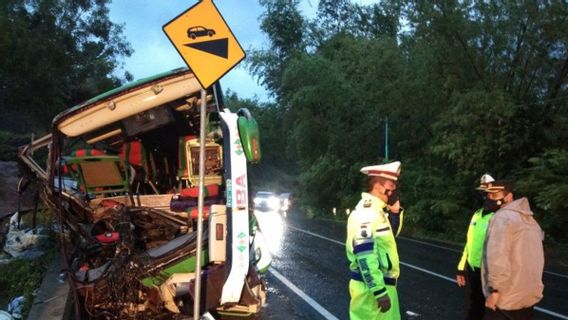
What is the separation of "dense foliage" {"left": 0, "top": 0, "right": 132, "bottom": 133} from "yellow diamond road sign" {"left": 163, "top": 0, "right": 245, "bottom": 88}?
1346 centimetres

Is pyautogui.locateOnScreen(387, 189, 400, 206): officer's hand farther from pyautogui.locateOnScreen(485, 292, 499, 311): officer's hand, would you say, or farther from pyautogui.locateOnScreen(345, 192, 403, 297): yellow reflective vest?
pyautogui.locateOnScreen(485, 292, 499, 311): officer's hand

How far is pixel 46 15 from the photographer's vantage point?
75.4 ft

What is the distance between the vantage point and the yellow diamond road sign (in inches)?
188

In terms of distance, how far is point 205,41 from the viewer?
4.86 meters

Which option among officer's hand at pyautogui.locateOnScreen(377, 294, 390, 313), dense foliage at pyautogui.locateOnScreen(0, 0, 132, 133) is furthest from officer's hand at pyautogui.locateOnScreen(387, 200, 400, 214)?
dense foliage at pyautogui.locateOnScreen(0, 0, 132, 133)

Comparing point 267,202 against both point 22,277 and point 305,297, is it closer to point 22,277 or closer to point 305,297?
point 305,297

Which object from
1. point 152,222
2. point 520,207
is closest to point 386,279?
point 520,207

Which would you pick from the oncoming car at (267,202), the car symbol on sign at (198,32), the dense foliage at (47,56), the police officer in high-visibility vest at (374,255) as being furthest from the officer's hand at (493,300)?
A: the oncoming car at (267,202)

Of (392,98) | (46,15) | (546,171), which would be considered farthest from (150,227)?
(46,15)

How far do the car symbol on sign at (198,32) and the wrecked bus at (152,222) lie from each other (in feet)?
2.54

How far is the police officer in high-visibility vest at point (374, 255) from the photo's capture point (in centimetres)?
382

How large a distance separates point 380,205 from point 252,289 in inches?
86.9

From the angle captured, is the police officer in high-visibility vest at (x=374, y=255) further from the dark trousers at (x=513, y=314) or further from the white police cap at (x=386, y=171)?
the dark trousers at (x=513, y=314)

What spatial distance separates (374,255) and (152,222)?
376cm
